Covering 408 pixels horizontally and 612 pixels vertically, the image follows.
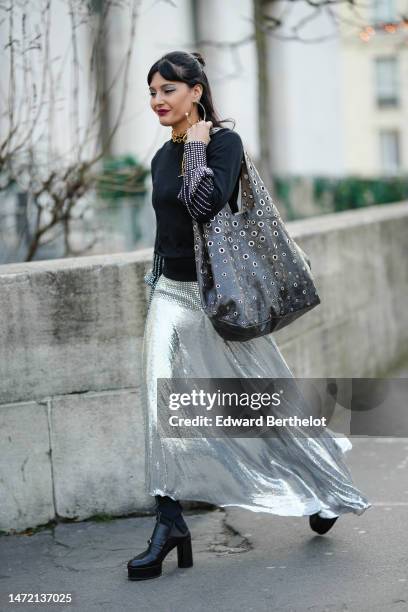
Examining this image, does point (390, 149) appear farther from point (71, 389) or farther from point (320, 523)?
point (320, 523)

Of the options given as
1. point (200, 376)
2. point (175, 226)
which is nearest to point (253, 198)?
point (175, 226)

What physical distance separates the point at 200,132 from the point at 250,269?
0.53m

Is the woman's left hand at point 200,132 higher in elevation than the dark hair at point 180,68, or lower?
lower

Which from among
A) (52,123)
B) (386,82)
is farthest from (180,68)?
(386,82)

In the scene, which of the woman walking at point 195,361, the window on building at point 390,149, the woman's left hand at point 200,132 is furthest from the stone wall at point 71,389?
the window on building at point 390,149

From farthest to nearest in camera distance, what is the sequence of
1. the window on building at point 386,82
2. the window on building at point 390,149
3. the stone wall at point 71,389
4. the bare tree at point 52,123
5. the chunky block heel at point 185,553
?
the window on building at point 390,149, the window on building at point 386,82, the bare tree at point 52,123, the stone wall at point 71,389, the chunky block heel at point 185,553

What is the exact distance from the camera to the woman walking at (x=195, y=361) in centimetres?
407

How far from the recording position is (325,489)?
4.39 meters

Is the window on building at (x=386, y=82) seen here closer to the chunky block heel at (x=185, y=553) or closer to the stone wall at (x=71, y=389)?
the stone wall at (x=71, y=389)

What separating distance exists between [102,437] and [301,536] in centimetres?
99

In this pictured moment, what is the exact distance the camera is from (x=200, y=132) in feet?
13.2

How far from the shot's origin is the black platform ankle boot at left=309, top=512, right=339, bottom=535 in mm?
4520

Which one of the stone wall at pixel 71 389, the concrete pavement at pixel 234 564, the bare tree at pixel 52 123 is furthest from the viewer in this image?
the bare tree at pixel 52 123

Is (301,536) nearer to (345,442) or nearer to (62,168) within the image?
(345,442)
